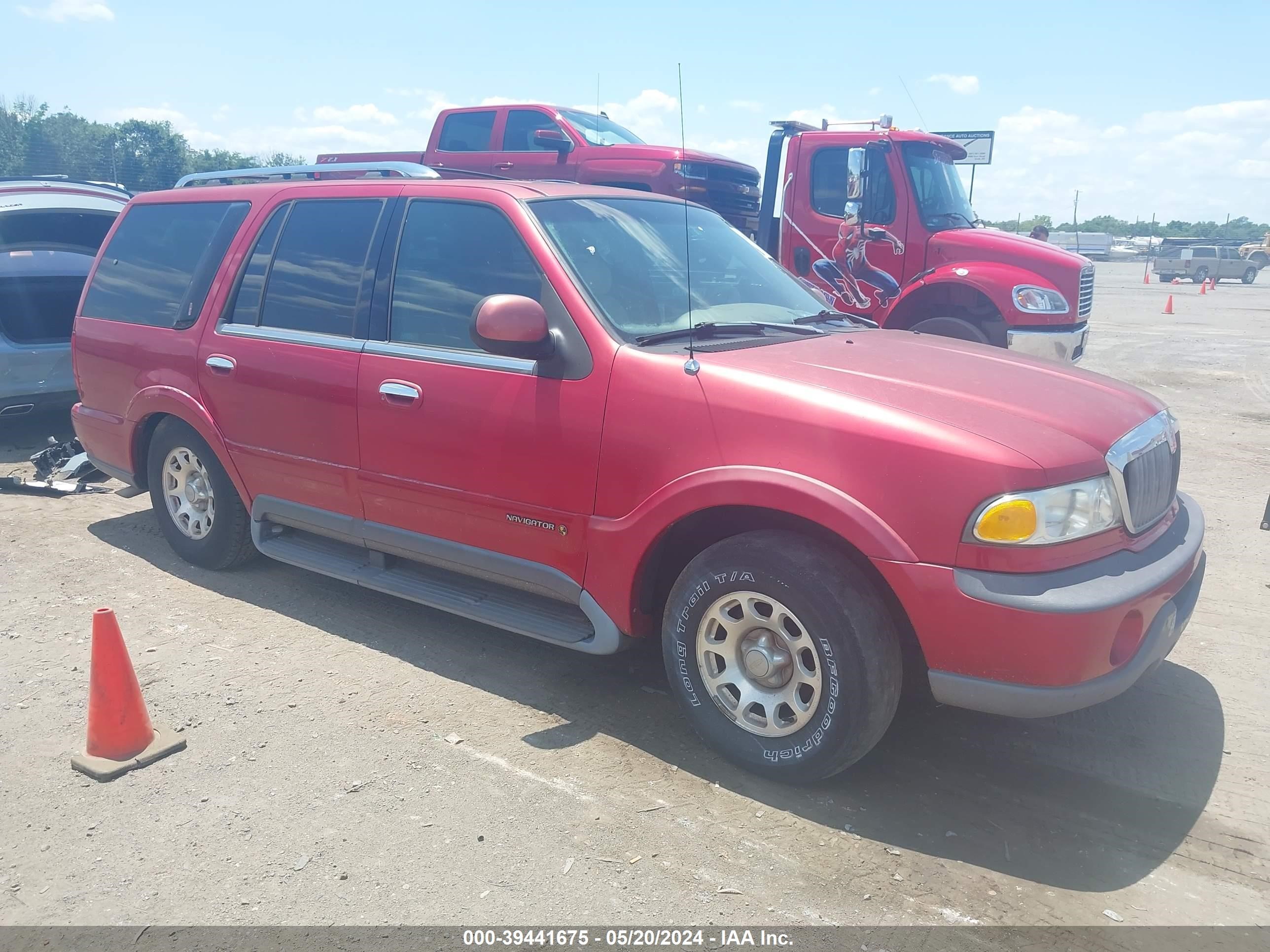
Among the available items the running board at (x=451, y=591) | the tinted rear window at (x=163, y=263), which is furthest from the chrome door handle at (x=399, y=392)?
the tinted rear window at (x=163, y=263)

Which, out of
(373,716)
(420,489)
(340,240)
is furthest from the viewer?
(340,240)

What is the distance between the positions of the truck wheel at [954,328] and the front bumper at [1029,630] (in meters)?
5.84

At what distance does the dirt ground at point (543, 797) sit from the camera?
2.78m

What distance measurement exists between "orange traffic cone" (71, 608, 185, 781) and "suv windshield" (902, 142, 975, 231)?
7.54 metres

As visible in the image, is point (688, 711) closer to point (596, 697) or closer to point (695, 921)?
point (596, 697)

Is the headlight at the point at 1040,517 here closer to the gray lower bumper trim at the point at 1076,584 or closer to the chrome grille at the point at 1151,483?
the gray lower bumper trim at the point at 1076,584

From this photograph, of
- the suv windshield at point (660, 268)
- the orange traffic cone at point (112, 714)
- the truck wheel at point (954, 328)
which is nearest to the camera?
the orange traffic cone at point (112, 714)

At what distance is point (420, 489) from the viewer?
4.15 metres

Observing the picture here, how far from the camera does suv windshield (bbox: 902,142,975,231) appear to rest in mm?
8891

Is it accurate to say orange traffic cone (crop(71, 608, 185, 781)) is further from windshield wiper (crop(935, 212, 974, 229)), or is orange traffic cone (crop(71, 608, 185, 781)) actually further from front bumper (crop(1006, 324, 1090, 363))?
windshield wiper (crop(935, 212, 974, 229))

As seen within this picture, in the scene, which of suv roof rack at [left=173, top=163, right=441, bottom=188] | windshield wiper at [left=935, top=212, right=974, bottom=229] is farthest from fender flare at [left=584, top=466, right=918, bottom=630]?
windshield wiper at [left=935, top=212, right=974, bottom=229]

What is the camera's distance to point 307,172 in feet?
17.4

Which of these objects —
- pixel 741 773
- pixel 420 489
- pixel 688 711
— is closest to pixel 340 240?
pixel 420 489

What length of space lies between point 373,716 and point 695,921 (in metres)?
1.68
